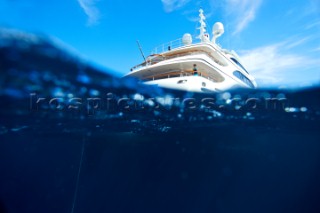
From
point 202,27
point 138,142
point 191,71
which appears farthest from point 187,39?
point 138,142

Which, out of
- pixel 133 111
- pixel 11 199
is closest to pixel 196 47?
pixel 133 111

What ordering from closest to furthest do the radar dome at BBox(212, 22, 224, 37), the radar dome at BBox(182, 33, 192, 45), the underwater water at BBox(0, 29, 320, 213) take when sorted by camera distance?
the underwater water at BBox(0, 29, 320, 213)
the radar dome at BBox(182, 33, 192, 45)
the radar dome at BBox(212, 22, 224, 37)

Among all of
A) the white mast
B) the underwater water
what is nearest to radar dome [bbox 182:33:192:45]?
the white mast

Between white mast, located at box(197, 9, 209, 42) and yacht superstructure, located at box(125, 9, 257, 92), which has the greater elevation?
white mast, located at box(197, 9, 209, 42)

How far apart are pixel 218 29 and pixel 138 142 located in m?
16.4

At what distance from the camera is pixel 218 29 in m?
20.5

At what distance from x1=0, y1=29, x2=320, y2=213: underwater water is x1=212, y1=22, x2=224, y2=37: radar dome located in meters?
13.2

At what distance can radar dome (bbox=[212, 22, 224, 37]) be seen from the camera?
20438 mm

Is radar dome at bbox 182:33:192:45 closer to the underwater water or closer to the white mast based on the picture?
the white mast

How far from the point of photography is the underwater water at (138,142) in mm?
7645

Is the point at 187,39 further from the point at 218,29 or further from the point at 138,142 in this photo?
the point at 138,142

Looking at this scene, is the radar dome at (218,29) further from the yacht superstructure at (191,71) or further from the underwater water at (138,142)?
the underwater water at (138,142)

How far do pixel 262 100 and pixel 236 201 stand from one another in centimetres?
2271

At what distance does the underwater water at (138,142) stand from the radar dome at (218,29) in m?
13.2
